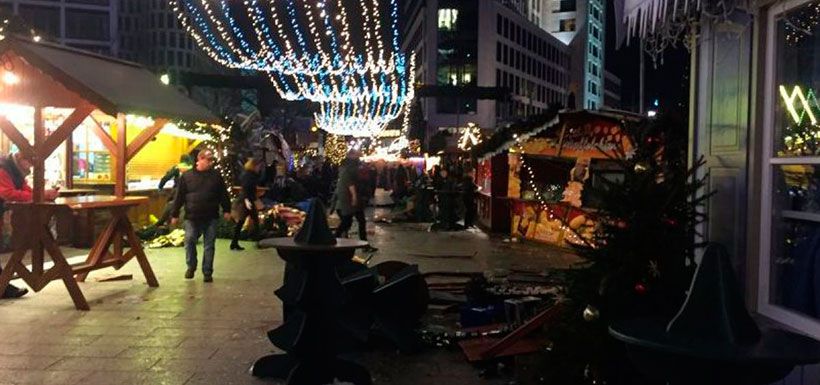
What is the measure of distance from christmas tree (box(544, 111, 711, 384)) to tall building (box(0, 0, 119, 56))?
88.7m

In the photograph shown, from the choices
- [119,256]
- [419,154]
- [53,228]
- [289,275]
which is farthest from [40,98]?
[419,154]

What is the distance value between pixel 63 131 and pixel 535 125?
907cm

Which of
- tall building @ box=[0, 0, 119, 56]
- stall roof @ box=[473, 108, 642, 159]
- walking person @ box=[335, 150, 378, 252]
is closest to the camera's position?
stall roof @ box=[473, 108, 642, 159]

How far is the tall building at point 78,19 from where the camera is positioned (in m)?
84.9

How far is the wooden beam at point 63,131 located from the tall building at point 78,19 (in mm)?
83021

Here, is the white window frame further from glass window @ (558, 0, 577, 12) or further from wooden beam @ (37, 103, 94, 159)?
glass window @ (558, 0, 577, 12)

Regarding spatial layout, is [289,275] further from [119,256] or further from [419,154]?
[419,154]

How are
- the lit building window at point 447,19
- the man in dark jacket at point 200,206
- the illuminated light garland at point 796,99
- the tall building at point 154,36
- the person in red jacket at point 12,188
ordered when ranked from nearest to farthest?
the illuminated light garland at point 796,99 → the person in red jacket at point 12,188 → the man in dark jacket at point 200,206 → the lit building window at point 447,19 → the tall building at point 154,36

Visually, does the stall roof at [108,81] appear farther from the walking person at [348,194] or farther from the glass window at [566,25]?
the glass window at [566,25]

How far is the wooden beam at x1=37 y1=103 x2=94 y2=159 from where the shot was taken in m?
8.05

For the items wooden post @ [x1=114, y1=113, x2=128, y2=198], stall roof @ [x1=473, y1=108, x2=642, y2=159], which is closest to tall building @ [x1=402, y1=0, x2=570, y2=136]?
stall roof @ [x1=473, y1=108, x2=642, y2=159]

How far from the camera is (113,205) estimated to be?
903 centimetres

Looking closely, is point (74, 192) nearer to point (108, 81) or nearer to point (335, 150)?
point (108, 81)

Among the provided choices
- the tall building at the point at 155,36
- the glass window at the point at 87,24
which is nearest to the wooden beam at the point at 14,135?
the glass window at the point at 87,24
